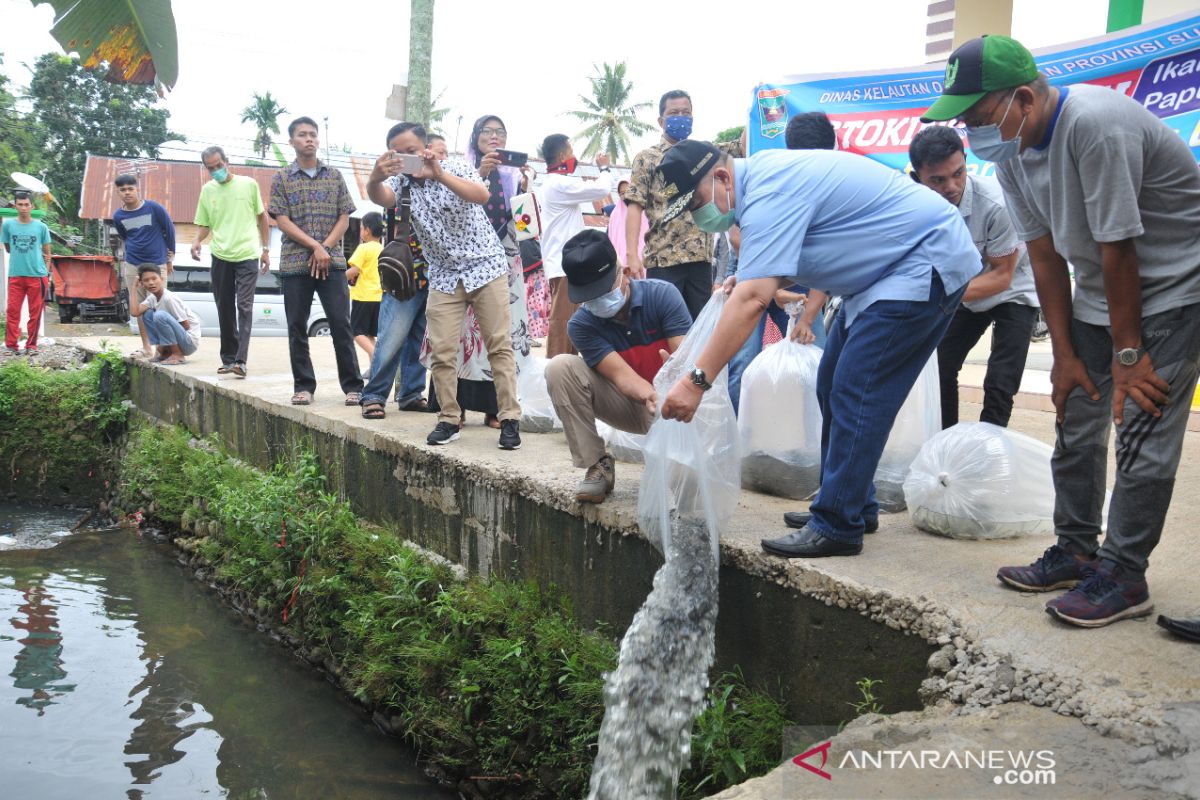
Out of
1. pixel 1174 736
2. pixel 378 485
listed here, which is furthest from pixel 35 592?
pixel 1174 736

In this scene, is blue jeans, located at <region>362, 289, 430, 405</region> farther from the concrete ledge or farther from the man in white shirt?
the man in white shirt

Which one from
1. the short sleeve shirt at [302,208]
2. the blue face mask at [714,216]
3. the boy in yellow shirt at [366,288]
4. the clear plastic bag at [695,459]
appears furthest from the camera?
the boy in yellow shirt at [366,288]

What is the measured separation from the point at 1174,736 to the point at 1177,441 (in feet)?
2.55

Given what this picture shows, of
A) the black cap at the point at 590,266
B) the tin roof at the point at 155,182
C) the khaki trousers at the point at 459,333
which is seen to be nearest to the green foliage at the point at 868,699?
the black cap at the point at 590,266

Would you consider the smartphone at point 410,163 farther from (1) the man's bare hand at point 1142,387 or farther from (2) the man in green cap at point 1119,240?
(1) the man's bare hand at point 1142,387

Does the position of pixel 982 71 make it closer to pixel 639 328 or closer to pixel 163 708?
pixel 639 328

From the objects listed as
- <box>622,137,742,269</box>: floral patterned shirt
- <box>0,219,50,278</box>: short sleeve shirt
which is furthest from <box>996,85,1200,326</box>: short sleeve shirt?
<box>0,219,50,278</box>: short sleeve shirt

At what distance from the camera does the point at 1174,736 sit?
1.85 metres

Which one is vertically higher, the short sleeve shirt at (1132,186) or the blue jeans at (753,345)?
the short sleeve shirt at (1132,186)

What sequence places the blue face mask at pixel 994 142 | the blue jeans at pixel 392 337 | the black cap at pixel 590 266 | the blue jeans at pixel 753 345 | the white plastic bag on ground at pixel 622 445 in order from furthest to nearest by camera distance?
the blue jeans at pixel 392 337 < the blue jeans at pixel 753 345 < the white plastic bag on ground at pixel 622 445 < the black cap at pixel 590 266 < the blue face mask at pixel 994 142

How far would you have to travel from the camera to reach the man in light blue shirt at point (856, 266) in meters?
2.79

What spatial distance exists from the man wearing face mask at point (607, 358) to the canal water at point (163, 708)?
1.51 meters

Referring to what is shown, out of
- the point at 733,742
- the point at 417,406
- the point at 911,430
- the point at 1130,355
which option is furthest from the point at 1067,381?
the point at 417,406

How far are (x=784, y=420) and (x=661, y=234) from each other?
1689 mm
